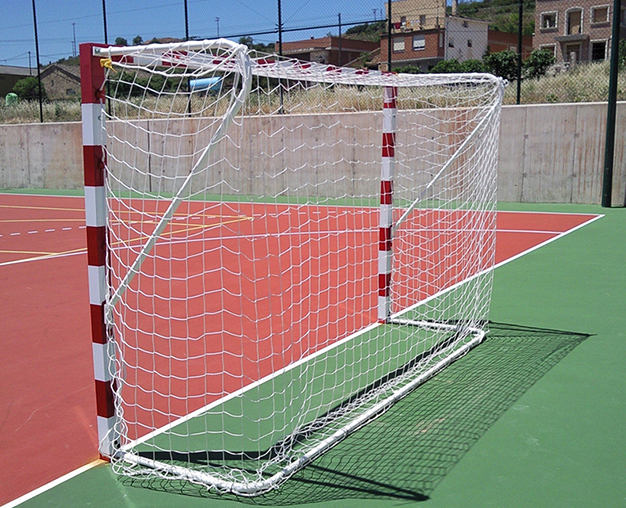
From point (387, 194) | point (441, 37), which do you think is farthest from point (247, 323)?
point (441, 37)

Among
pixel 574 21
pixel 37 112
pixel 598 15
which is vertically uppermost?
pixel 598 15

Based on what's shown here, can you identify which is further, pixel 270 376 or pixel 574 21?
pixel 574 21

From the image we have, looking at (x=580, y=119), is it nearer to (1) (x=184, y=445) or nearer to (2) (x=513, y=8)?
(2) (x=513, y=8)

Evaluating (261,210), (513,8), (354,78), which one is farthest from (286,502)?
(513,8)

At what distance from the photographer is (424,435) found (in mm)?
3943

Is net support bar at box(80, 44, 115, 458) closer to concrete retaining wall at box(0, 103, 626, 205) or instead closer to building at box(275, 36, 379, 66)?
concrete retaining wall at box(0, 103, 626, 205)

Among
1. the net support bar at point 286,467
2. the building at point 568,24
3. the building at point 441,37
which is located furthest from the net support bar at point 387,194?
the building at point 568,24

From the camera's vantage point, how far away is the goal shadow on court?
334cm

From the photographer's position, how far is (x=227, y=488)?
3.35 m

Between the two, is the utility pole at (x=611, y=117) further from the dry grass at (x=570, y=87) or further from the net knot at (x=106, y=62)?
the net knot at (x=106, y=62)

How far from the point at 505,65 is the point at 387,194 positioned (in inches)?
657

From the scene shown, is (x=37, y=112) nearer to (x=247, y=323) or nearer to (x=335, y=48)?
(x=335, y=48)

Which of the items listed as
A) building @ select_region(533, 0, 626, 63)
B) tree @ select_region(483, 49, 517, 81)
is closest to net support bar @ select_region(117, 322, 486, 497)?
tree @ select_region(483, 49, 517, 81)

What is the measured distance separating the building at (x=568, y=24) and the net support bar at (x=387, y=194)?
3734 centimetres
